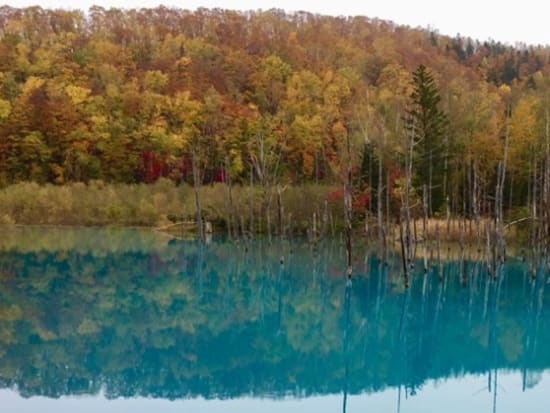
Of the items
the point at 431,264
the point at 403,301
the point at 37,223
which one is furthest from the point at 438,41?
the point at 403,301

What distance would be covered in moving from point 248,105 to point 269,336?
1739 inches

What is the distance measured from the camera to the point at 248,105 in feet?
190

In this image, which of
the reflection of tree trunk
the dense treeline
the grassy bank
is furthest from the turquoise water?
the grassy bank

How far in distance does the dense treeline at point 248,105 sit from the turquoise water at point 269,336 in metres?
8.65

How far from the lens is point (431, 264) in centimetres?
2452

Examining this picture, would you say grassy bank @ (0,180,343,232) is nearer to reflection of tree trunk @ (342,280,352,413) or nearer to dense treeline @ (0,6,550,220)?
dense treeline @ (0,6,550,220)

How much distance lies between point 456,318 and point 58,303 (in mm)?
9127

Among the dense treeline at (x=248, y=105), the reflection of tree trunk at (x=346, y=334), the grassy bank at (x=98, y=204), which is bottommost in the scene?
the reflection of tree trunk at (x=346, y=334)

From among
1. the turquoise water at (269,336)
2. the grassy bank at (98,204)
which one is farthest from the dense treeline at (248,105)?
the turquoise water at (269,336)

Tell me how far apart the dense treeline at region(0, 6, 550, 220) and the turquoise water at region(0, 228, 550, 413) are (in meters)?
8.65

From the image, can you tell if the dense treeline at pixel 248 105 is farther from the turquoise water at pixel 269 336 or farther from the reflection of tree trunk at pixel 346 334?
the reflection of tree trunk at pixel 346 334

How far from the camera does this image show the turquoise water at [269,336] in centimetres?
1081

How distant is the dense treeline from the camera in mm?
32969

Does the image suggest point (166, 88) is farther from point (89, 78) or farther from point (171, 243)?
point (171, 243)
